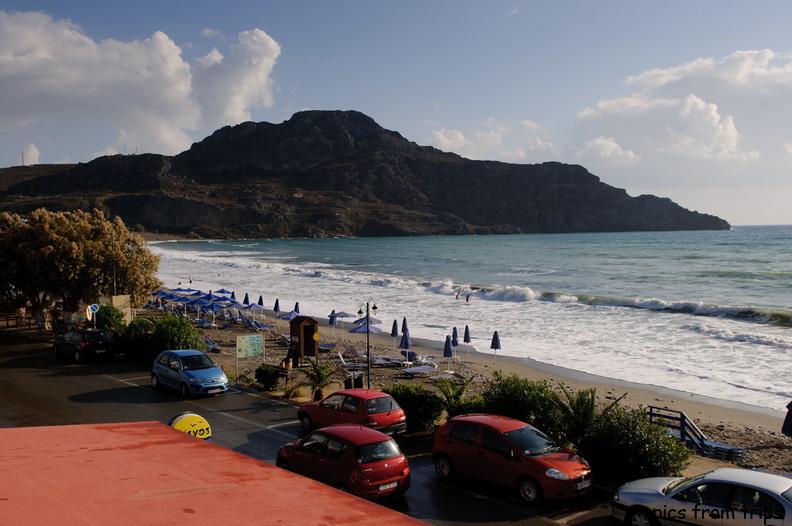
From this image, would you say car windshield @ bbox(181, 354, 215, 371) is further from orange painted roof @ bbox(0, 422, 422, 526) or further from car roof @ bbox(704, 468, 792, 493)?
car roof @ bbox(704, 468, 792, 493)

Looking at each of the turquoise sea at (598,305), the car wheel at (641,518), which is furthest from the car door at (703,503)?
the turquoise sea at (598,305)

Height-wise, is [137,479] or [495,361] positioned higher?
[137,479]

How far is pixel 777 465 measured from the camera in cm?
1409

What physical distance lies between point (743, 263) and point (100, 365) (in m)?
88.0

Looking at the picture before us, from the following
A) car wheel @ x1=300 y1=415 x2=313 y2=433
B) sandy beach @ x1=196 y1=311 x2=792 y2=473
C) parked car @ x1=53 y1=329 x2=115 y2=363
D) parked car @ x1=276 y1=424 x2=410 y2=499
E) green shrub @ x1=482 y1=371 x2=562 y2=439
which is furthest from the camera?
parked car @ x1=53 y1=329 x2=115 y2=363

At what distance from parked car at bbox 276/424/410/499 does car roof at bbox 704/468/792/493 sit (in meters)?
4.82

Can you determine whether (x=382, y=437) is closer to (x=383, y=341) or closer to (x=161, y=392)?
(x=161, y=392)

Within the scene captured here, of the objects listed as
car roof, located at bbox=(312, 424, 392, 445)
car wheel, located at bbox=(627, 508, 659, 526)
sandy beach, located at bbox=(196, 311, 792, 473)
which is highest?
car roof, located at bbox=(312, 424, 392, 445)

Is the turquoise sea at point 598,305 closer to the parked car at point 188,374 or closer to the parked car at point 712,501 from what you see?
the parked car at point 712,501

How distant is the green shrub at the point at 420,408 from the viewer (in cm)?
1459

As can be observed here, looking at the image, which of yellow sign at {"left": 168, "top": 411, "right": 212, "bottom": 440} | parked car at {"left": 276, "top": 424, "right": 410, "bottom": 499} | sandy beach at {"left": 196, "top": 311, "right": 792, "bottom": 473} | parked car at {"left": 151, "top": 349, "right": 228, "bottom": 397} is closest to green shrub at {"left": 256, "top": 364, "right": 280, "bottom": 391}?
parked car at {"left": 151, "top": 349, "right": 228, "bottom": 397}

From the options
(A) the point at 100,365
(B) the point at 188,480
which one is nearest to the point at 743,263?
(A) the point at 100,365

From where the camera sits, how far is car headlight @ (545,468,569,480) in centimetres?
993

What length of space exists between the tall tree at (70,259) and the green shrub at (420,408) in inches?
708
